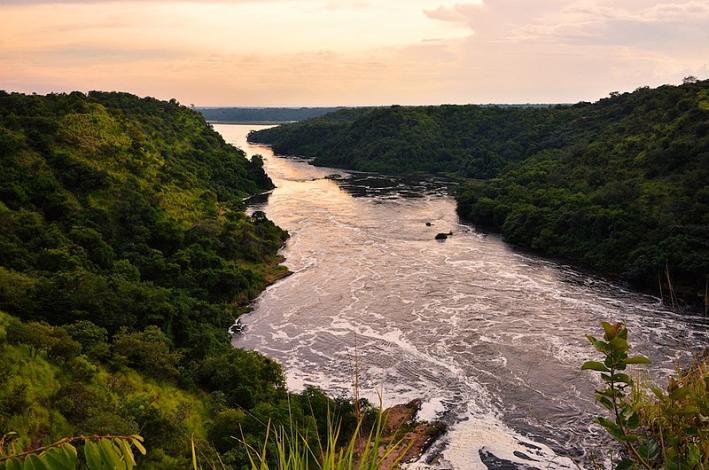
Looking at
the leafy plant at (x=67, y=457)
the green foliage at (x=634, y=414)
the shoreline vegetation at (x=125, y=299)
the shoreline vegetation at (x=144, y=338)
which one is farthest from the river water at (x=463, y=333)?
the leafy plant at (x=67, y=457)

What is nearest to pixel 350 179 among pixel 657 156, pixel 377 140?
pixel 377 140

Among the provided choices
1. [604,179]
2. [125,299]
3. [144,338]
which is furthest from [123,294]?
[604,179]

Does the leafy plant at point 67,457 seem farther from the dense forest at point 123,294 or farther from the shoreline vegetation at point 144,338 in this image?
the dense forest at point 123,294

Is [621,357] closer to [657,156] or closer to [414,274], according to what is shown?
[414,274]

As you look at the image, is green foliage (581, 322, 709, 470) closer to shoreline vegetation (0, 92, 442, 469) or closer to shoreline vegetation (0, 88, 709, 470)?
shoreline vegetation (0, 88, 709, 470)

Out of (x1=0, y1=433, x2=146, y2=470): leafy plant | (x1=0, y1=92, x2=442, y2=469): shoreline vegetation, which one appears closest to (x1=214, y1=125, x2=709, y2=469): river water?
(x1=0, y1=92, x2=442, y2=469): shoreline vegetation

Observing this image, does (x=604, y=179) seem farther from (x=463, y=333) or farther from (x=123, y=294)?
(x=123, y=294)
